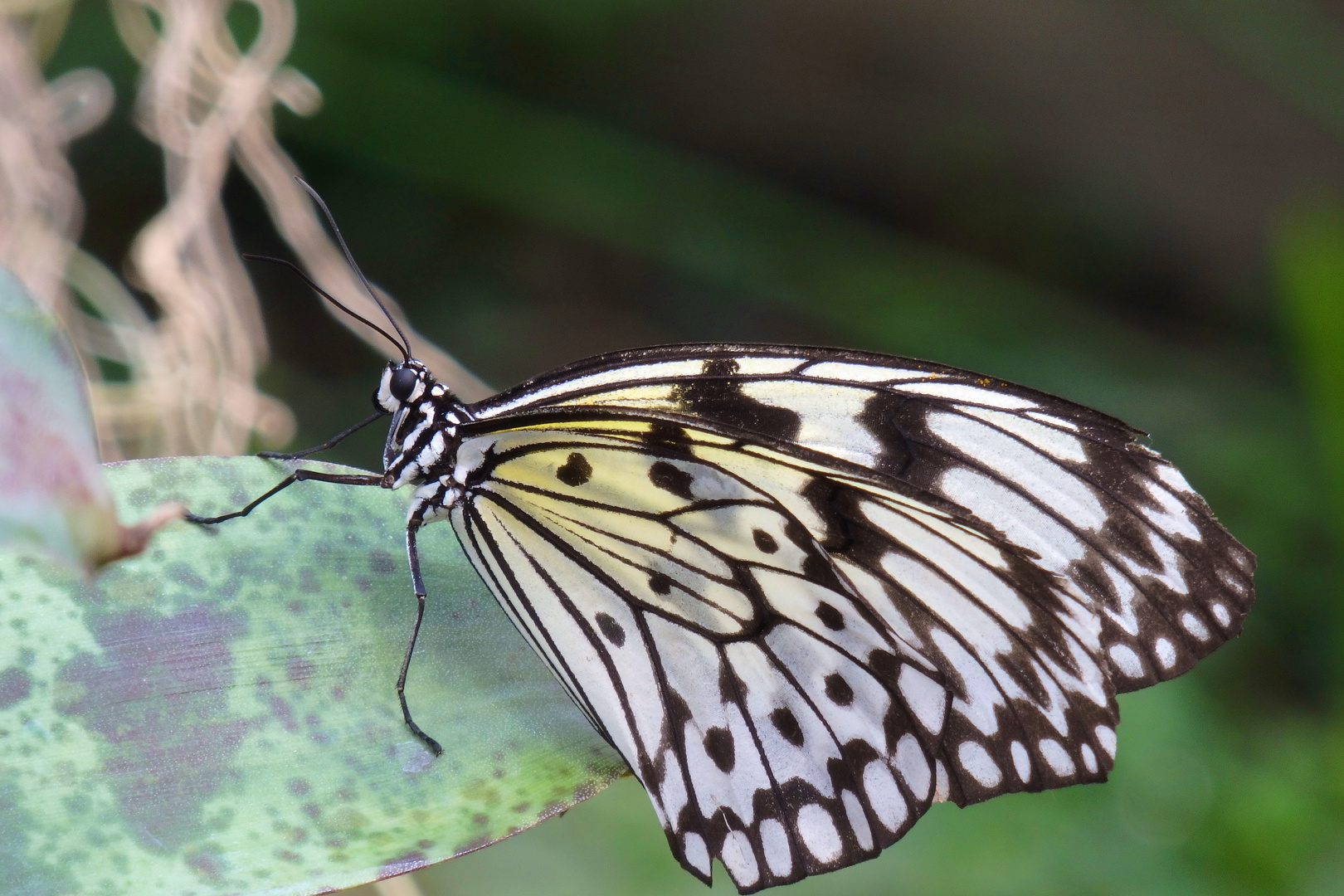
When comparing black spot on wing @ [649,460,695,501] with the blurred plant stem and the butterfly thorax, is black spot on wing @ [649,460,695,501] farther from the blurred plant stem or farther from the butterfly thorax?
the blurred plant stem

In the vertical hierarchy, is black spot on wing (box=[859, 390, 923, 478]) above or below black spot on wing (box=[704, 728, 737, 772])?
above

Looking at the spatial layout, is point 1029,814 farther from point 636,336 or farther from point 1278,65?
point 1278,65

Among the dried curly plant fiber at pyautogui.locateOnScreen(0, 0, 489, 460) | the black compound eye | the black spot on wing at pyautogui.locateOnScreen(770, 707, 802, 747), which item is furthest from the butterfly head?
the black spot on wing at pyautogui.locateOnScreen(770, 707, 802, 747)

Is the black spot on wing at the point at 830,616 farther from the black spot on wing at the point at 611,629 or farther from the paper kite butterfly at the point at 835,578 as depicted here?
the black spot on wing at the point at 611,629

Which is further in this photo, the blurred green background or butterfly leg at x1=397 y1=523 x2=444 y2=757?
the blurred green background

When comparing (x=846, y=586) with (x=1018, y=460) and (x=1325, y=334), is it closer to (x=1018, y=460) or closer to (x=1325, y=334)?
(x=1018, y=460)

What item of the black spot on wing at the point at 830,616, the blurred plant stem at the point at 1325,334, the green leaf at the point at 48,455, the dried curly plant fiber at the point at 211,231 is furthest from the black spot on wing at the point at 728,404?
the blurred plant stem at the point at 1325,334

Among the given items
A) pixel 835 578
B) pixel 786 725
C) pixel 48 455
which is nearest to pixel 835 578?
pixel 835 578

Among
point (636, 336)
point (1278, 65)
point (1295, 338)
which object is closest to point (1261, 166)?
point (1278, 65)
